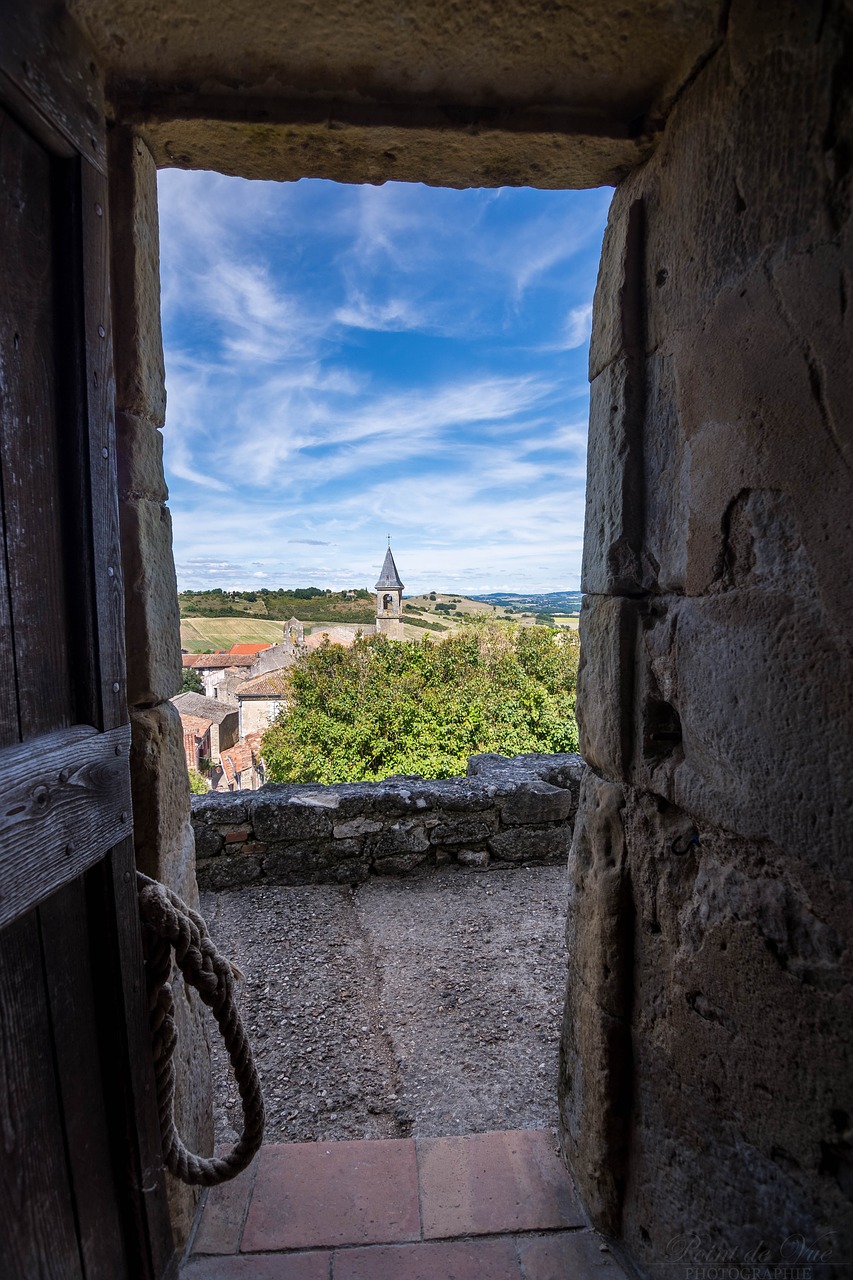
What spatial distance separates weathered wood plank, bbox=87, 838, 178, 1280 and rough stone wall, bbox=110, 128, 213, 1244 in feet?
0.71

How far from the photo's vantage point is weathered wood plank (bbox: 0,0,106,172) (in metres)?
0.86

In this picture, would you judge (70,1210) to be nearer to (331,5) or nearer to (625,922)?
(625,922)

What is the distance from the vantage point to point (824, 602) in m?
0.87

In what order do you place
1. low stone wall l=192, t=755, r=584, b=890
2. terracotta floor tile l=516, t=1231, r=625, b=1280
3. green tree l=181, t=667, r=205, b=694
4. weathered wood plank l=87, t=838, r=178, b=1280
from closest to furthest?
weathered wood plank l=87, t=838, r=178, b=1280 → terracotta floor tile l=516, t=1231, r=625, b=1280 → low stone wall l=192, t=755, r=584, b=890 → green tree l=181, t=667, r=205, b=694

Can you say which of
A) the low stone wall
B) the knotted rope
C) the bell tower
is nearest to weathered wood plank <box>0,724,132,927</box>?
the knotted rope

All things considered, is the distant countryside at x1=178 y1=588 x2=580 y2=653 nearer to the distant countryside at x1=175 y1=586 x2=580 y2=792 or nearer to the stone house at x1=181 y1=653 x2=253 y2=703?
the stone house at x1=181 y1=653 x2=253 y2=703

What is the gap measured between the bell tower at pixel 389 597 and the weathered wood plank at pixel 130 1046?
89.0 ft

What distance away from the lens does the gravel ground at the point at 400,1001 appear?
2.07 m

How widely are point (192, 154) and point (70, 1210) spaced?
194cm

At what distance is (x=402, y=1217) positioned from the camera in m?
1.46

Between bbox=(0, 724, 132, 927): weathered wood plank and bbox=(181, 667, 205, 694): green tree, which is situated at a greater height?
bbox=(0, 724, 132, 927): weathered wood plank

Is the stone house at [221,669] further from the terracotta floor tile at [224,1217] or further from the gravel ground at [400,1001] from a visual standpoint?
the terracotta floor tile at [224,1217]

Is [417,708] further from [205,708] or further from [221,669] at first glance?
[221,669]

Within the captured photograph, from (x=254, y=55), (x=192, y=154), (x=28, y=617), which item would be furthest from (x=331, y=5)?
(x=28, y=617)
